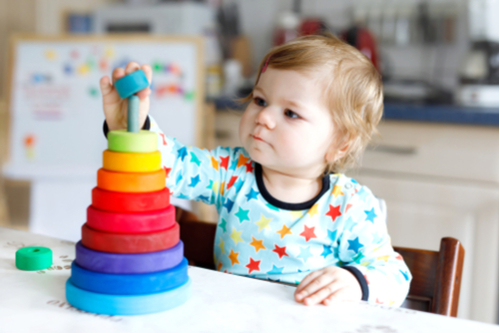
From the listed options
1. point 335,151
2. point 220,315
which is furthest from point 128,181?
point 335,151

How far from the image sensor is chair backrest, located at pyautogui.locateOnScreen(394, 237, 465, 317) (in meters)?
0.73

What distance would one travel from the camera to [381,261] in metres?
0.74

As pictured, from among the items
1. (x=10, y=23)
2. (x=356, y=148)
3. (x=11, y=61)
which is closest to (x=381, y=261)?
(x=356, y=148)

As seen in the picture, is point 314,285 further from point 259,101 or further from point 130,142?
point 259,101

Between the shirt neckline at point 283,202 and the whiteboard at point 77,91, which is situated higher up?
the whiteboard at point 77,91

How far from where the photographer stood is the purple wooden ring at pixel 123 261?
1.59 feet

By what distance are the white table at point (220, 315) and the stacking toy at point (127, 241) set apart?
0.02m

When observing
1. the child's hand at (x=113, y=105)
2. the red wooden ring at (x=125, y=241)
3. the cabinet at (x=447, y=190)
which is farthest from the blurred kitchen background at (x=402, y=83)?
the red wooden ring at (x=125, y=241)

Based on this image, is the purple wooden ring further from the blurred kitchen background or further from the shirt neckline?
the blurred kitchen background

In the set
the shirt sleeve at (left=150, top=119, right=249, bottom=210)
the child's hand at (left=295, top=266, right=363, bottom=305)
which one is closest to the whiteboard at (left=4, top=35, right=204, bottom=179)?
the shirt sleeve at (left=150, top=119, right=249, bottom=210)

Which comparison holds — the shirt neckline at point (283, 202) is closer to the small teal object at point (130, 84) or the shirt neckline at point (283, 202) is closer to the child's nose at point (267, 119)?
the child's nose at point (267, 119)

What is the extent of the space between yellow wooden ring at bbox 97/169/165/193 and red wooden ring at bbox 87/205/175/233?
24 mm

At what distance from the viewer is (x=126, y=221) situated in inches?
19.2

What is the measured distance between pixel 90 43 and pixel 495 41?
5.56ft
